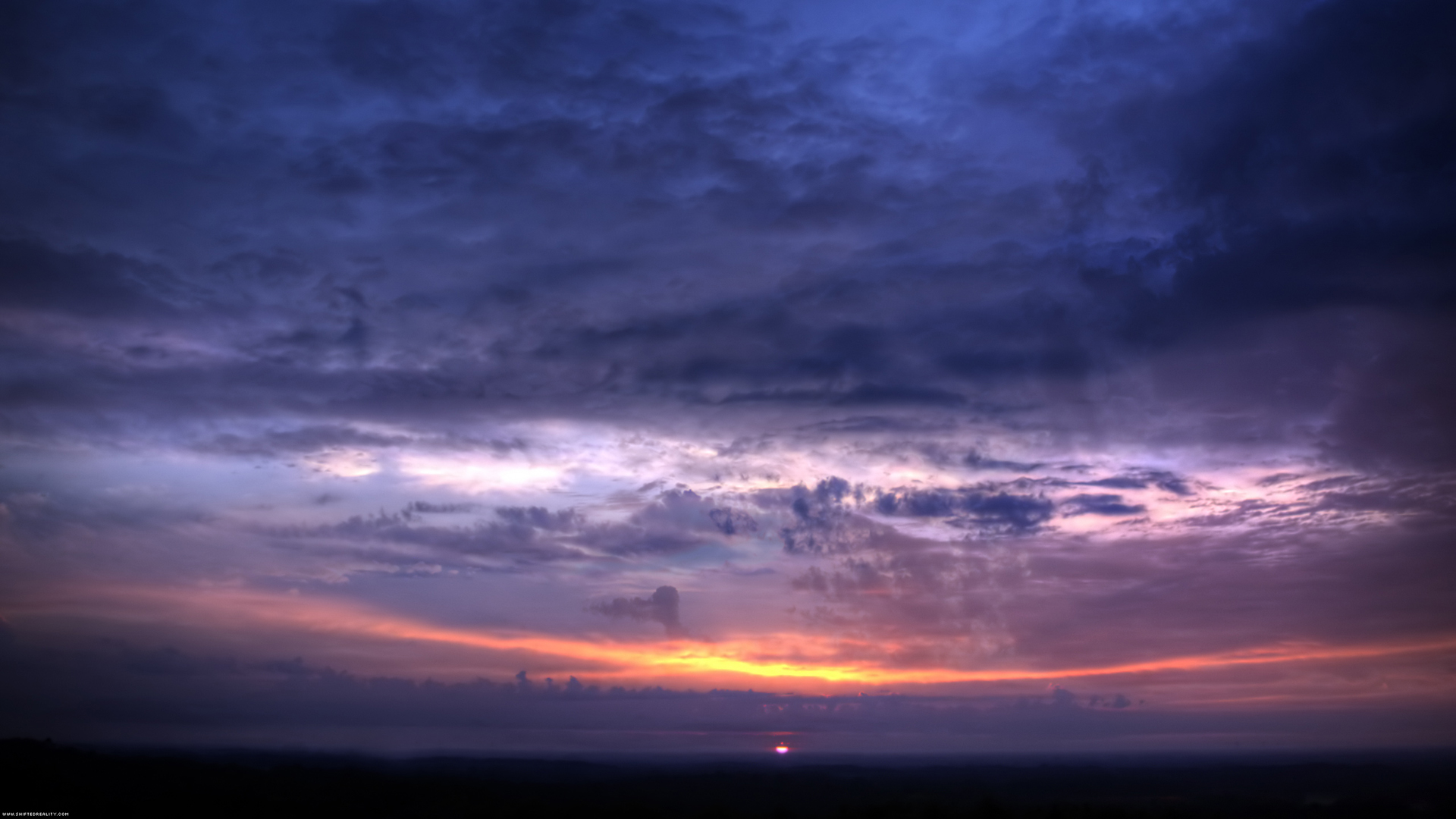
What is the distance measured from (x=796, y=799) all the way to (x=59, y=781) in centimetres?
9531

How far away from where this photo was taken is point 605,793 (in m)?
133

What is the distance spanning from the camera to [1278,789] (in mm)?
164000

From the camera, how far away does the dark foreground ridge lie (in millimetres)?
100000

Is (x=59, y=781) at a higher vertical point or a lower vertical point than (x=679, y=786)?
higher

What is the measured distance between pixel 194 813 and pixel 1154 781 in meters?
170

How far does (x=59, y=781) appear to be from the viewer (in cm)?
9738

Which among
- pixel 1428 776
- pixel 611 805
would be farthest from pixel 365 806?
pixel 1428 776

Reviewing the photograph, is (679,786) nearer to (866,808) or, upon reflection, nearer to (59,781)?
(866,808)

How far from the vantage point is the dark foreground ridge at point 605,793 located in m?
100

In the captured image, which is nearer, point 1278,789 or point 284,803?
point 284,803

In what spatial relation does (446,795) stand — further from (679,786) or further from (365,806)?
(679,786)

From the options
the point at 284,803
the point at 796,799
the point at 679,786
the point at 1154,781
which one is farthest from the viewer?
the point at 1154,781

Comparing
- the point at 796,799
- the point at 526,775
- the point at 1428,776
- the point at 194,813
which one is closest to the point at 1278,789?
the point at 1428,776

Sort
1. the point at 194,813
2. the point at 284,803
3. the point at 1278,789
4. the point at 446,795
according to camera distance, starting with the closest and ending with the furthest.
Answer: the point at 194,813 → the point at 284,803 → the point at 446,795 → the point at 1278,789
